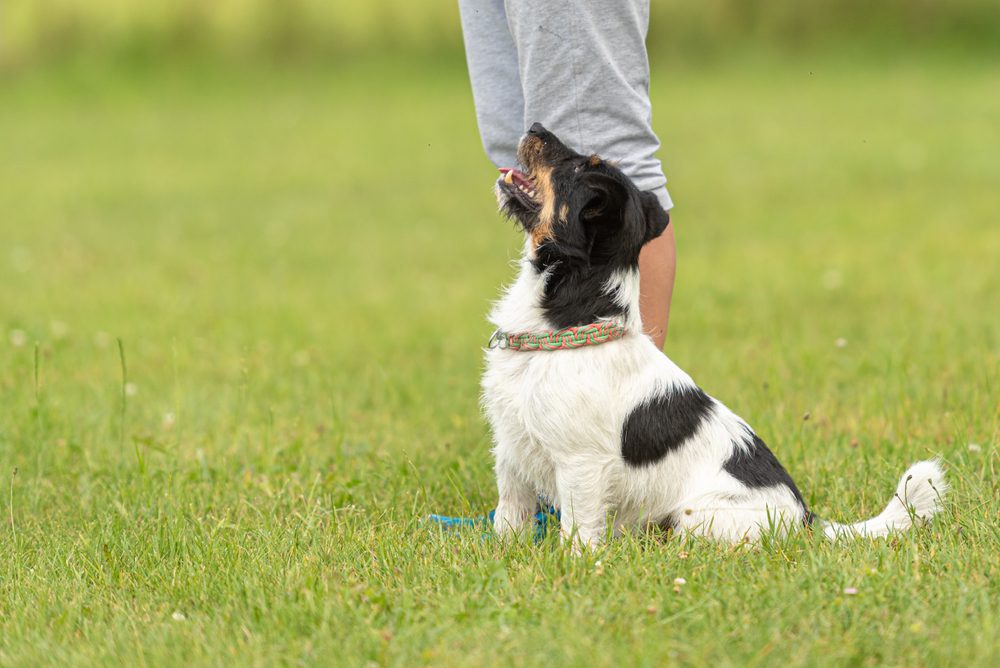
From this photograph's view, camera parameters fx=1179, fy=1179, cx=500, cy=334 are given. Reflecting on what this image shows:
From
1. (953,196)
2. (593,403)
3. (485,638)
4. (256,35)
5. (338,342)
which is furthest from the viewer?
(256,35)

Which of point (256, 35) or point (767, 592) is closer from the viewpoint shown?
point (767, 592)

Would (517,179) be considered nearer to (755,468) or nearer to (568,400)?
(568,400)

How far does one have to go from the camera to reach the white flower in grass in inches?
234

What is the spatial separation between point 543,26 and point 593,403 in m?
1.17

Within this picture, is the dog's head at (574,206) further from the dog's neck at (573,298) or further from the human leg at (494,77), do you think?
the human leg at (494,77)

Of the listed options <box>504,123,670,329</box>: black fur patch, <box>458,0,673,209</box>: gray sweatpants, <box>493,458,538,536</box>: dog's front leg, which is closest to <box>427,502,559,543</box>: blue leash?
<box>493,458,538,536</box>: dog's front leg

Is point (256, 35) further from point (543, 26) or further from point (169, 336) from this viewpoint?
point (543, 26)

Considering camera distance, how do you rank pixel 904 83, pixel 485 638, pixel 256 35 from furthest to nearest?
pixel 256 35, pixel 904 83, pixel 485 638

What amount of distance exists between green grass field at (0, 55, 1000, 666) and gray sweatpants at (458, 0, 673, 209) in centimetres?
126

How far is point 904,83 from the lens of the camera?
58.6 ft

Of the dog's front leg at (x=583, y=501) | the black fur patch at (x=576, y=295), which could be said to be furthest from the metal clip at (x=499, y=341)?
the dog's front leg at (x=583, y=501)

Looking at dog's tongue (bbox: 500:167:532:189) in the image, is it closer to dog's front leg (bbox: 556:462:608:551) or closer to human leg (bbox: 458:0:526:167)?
human leg (bbox: 458:0:526:167)

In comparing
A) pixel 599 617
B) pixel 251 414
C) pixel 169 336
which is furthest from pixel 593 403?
pixel 169 336

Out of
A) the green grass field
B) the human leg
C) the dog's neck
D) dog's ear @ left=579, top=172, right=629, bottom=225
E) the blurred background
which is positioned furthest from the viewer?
the blurred background
